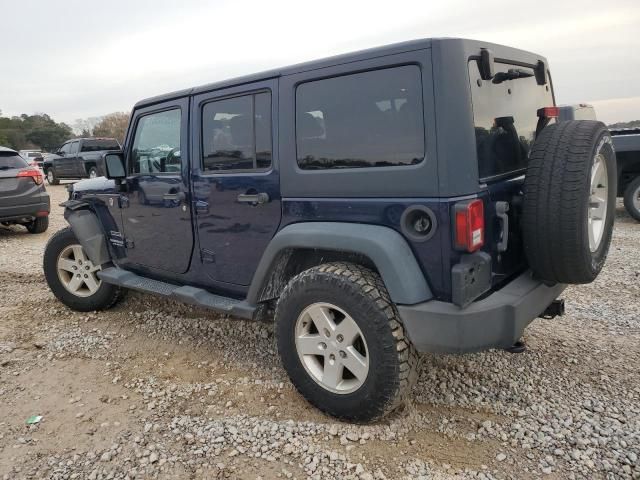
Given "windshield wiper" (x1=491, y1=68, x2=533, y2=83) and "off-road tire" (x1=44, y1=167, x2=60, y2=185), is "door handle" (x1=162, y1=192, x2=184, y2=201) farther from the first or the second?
"off-road tire" (x1=44, y1=167, x2=60, y2=185)

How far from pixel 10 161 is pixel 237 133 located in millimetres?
6768

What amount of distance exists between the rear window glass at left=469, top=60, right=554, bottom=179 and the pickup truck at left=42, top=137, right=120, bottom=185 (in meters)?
16.4

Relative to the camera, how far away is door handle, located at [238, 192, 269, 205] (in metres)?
2.91

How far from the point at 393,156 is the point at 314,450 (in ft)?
5.05

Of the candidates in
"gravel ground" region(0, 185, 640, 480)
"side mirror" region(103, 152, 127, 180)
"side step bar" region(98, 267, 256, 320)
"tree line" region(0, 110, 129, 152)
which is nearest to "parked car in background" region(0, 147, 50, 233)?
"gravel ground" region(0, 185, 640, 480)

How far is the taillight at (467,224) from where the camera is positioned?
2.19m

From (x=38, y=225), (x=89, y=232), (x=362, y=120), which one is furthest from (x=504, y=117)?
(x=38, y=225)

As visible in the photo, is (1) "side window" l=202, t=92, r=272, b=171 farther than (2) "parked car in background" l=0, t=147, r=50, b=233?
No

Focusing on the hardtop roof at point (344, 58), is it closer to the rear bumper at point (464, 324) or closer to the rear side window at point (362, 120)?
the rear side window at point (362, 120)

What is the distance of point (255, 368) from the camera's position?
10.9 feet

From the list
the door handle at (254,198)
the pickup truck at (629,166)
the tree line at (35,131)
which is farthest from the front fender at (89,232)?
the tree line at (35,131)

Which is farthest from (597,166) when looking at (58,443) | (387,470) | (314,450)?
(58,443)

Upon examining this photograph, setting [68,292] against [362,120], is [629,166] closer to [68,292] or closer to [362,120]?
[362,120]

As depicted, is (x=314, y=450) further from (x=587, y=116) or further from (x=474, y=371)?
(x=587, y=116)
